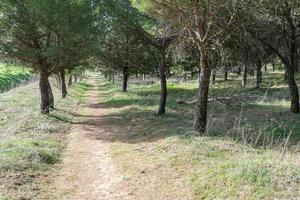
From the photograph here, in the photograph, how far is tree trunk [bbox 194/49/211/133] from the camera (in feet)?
47.1

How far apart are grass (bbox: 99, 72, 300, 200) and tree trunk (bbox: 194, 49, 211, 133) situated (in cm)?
36

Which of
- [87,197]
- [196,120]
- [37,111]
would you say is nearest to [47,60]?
[37,111]

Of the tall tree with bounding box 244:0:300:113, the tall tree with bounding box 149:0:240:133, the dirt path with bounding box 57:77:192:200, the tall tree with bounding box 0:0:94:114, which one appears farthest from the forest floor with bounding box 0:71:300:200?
the tall tree with bounding box 0:0:94:114

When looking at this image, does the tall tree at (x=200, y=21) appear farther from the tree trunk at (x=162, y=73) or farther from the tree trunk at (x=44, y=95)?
the tree trunk at (x=44, y=95)

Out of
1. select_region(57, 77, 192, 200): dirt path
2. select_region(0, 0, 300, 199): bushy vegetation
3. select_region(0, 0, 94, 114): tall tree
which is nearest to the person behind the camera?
select_region(57, 77, 192, 200): dirt path

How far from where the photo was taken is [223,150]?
11.8 m

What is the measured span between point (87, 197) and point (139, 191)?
3.79 ft

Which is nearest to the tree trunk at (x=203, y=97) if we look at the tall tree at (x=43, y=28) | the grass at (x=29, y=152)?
the grass at (x=29, y=152)

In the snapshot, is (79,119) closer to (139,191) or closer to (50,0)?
(50,0)

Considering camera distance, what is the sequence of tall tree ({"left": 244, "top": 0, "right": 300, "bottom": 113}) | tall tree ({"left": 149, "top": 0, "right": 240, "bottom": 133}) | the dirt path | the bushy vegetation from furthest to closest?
tall tree ({"left": 244, "top": 0, "right": 300, "bottom": 113})
tall tree ({"left": 149, "top": 0, "right": 240, "bottom": 133})
the bushy vegetation
the dirt path

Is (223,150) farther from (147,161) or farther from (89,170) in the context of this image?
(89,170)

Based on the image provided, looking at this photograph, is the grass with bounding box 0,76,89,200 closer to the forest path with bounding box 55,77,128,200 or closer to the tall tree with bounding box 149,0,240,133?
the forest path with bounding box 55,77,128,200

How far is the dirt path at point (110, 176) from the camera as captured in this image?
30.5ft

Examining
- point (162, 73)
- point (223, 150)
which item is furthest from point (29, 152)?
point (162, 73)
